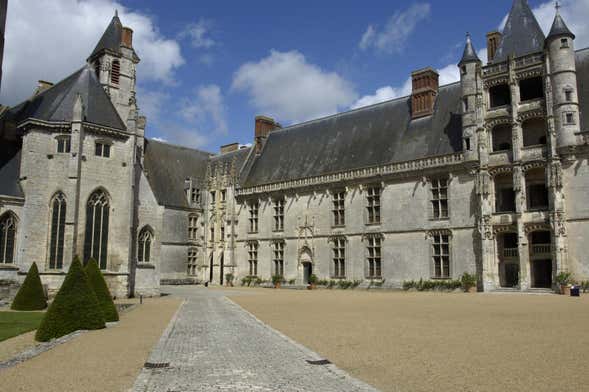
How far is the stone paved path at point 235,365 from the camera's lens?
20.9 ft

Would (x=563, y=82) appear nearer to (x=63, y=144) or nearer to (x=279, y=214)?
(x=279, y=214)

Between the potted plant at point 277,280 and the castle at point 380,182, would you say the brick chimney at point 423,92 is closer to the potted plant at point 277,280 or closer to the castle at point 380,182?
the castle at point 380,182

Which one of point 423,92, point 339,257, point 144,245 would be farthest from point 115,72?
point 423,92

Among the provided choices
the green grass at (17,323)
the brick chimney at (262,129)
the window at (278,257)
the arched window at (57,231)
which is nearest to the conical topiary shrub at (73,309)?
the green grass at (17,323)

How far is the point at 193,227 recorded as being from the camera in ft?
131

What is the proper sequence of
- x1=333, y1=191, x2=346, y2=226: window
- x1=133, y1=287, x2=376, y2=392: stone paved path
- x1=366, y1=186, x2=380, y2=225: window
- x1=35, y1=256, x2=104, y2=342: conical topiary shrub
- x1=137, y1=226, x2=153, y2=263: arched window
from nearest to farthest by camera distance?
x1=133, y1=287, x2=376, y2=392: stone paved path, x1=35, y1=256, x2=104, y2=342: conical topiary shrub, x1=137, y1=226, x2=153, y2=263: arched window, x1=366, y1=186, x2=380, y2=225: window, x1=333, y1=191, x2=346, y2=226: window

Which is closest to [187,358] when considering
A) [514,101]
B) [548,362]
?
[548,362]

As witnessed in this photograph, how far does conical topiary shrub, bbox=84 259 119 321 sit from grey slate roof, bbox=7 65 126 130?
10.6m

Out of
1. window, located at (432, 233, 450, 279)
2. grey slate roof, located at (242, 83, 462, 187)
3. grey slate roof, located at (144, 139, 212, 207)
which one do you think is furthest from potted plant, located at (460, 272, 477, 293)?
grey slate roof, located at (144, 139, 212, 207)

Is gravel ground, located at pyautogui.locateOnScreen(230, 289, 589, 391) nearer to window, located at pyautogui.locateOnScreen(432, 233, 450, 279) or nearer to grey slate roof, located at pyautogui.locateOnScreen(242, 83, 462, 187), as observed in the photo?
window, located at pyautogui.locateOnScreen(432, 233, 450, 279)

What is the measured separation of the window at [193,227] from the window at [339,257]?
12.5m

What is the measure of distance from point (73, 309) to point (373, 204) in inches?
847

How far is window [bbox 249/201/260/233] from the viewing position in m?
37.8

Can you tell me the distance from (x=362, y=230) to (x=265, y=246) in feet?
27.5
